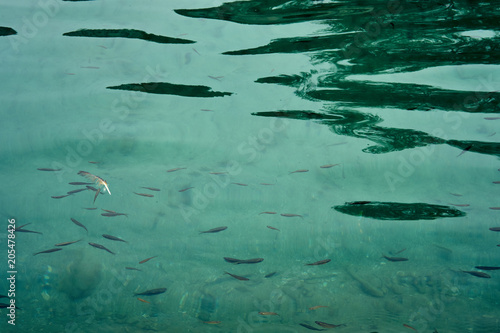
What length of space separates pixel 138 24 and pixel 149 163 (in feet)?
7.12

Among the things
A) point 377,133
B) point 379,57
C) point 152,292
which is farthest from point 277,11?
point 152,292

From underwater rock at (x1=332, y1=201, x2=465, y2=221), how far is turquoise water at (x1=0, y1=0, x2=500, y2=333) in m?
0.03

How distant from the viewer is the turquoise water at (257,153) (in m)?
3.72

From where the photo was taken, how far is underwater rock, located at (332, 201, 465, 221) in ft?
14.2

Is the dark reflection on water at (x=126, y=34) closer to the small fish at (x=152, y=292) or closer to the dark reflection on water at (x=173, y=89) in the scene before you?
the dark reflection on water at (x=173, y=89)

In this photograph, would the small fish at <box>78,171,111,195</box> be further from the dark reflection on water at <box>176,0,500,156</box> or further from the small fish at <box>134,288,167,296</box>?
the dark reflection on water at <box>176,0,500,156</box>

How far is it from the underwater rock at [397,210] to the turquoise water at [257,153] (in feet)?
0.08

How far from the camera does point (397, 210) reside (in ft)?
14.5

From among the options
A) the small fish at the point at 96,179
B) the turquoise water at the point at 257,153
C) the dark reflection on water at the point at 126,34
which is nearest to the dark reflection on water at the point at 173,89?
the turquoise water at the point at 257,153

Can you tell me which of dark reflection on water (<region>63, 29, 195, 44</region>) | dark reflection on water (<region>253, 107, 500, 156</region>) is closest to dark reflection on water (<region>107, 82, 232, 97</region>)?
dark reflection on water (<region>63, 29, 195, 44</region>)

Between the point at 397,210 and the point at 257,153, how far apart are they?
2.00m

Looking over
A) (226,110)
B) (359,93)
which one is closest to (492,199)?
(359,93)

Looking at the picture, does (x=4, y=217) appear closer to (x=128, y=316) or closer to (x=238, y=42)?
(x=128, y=316)

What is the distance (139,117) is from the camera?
194 inches
